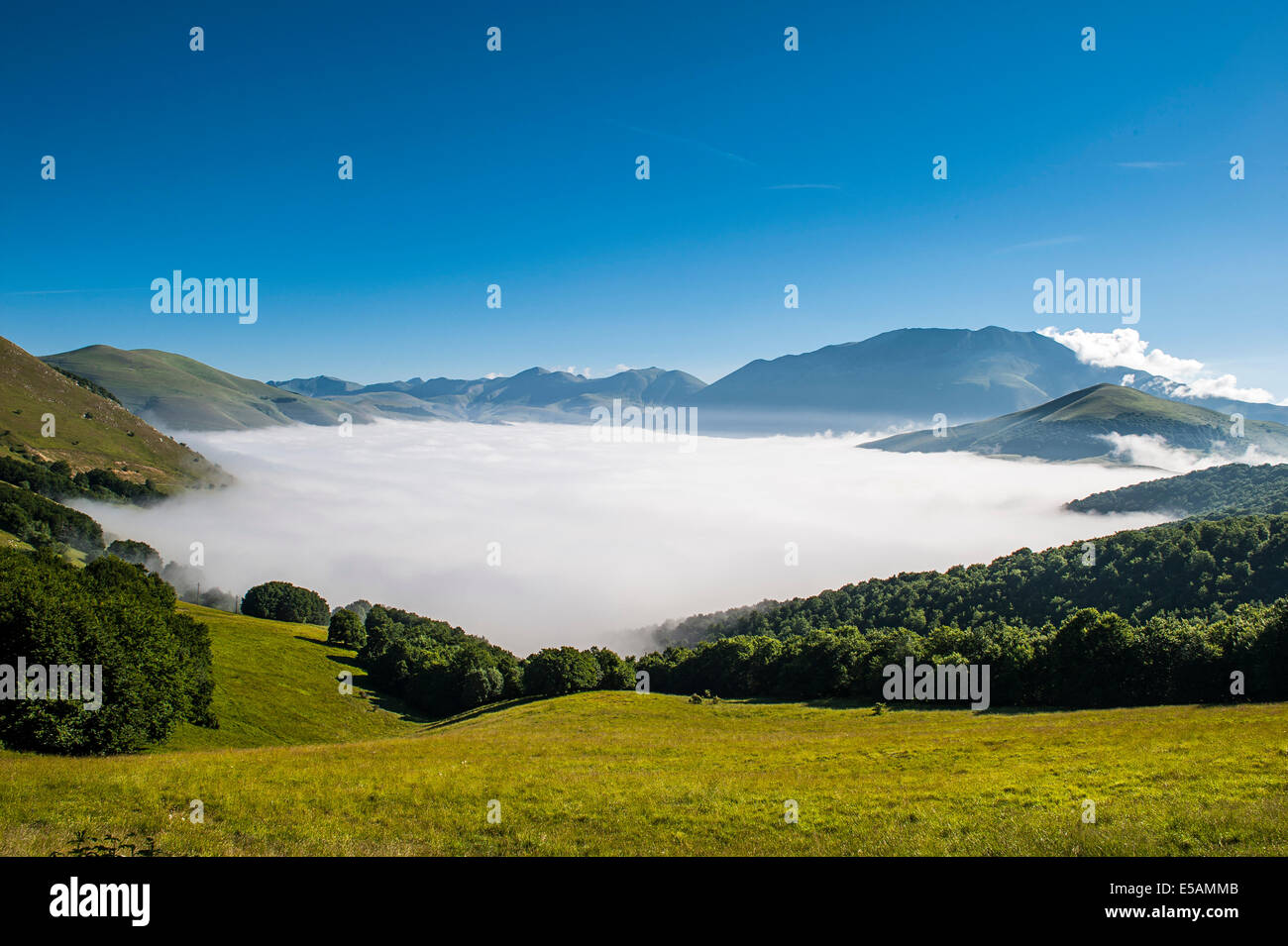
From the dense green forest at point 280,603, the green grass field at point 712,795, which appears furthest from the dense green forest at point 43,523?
the green grass field at point 712,795

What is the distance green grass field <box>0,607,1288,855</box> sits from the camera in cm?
1554

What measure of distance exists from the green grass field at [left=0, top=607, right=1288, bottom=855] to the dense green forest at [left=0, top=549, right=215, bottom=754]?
25.9 ft

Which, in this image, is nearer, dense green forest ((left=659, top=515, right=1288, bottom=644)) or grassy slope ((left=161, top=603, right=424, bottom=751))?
grassy slope ((left=161, top=603, right=424, bottom=751))

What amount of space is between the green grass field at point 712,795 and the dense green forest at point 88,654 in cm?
790

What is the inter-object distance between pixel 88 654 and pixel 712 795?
3665 centimetres

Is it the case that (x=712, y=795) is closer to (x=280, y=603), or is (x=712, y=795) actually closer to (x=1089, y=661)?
(x=1089, y=661)

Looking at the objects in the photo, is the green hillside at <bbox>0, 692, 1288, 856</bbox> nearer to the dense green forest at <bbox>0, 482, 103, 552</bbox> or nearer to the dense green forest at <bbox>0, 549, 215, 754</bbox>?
the dense green forest at <bbox>0, 549, 215, 754</bbox>

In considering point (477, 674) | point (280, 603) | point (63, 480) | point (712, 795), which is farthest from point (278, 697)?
point (63, 480)

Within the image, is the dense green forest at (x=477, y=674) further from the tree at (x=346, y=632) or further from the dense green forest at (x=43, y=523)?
the dense green forest at (x=43, y=523)

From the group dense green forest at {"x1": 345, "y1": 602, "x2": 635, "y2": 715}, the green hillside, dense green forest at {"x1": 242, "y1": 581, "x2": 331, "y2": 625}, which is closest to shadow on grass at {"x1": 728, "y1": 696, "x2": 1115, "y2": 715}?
the green hillside

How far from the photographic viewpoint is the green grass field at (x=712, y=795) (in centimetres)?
1554
